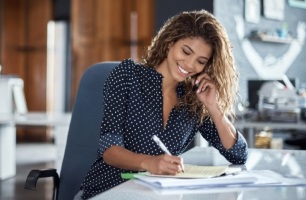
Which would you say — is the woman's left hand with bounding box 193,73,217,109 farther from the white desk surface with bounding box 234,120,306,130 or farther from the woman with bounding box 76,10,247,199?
the white desk surface with bounding box 234,120,306,130

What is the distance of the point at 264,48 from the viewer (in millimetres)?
5934

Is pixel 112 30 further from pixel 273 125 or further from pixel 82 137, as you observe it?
pixel 82 137

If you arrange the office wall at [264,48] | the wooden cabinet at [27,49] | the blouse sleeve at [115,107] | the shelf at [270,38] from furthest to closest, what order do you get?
the wooden cabinet at [27,49], the shelf at [270,38], the office wall at [264,48], the blouse sleeve at [115,107]

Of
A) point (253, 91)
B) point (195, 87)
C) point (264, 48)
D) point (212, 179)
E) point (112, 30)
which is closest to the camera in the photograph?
point (212, 179)

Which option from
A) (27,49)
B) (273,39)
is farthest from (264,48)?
(27,49)

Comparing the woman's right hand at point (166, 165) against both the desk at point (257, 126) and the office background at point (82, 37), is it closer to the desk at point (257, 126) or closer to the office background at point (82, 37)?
the desk at point (257, 126)

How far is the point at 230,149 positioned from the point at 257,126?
2.03 m

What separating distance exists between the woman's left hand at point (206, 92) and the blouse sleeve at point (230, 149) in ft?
0.35

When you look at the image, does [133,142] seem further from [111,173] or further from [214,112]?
[214,112]

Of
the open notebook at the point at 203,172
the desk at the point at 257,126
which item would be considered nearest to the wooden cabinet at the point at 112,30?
the desk at the point at 257,126

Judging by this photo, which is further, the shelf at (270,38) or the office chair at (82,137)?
the shelf at (270,38)

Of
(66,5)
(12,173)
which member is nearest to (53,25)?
(66,5)

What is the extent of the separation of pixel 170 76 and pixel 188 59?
0.16m

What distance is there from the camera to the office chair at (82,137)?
1902 millimetres
